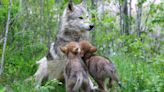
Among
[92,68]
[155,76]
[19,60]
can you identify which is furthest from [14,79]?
[155,76]

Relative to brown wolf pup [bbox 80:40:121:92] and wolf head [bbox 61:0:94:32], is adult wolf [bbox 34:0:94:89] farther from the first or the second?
brown wolf pup [bbox 80:40:121:92]

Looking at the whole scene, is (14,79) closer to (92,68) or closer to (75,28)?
(75,28)

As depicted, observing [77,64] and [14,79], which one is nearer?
[77,64]

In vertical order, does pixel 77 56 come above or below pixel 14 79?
above

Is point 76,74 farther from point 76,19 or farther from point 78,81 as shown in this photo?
point 76,19

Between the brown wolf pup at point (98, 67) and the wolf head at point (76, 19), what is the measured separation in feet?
5.45

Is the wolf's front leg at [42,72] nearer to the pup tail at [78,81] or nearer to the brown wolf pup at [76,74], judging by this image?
the brown wolf pup at [76,74]

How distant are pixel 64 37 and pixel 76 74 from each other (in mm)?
2330

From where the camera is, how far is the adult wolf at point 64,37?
7.25 m

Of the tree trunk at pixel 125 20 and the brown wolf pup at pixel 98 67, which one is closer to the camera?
the brown wolf pup at pixel 98 67

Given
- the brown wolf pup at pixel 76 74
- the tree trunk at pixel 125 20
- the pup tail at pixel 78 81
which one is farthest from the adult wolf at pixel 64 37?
the tree trunk at pixel 125 20

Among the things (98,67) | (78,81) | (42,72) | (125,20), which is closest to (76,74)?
(78,81)

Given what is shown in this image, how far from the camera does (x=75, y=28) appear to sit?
7.87 metres

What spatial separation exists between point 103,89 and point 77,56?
21.9 inches
